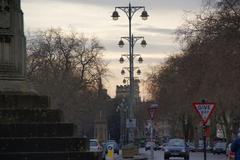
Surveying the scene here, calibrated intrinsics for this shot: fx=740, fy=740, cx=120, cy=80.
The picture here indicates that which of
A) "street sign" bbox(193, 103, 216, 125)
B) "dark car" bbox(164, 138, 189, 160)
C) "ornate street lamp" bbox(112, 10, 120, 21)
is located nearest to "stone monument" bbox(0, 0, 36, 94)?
"street sign" bbox(193, 103, 216, 125)

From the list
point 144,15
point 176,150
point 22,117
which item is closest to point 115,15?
point 144,15

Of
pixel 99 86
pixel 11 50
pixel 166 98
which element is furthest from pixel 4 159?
pixel 166 98

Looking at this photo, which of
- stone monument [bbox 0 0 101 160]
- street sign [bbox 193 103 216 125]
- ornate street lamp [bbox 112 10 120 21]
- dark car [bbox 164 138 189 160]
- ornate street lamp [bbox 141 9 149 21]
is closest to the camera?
stone monument [bbox 0 0 101 160]

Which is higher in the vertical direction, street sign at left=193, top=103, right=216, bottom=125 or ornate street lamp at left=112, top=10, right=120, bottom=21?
ornate street lamp at left=112, top=10, right=120, bottom=21

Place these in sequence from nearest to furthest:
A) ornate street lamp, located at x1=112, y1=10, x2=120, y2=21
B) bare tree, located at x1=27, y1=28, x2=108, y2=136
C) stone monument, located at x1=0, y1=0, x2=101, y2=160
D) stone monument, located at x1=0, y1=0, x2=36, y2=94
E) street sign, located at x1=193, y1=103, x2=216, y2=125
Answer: stone monument, located at x1=0, y1=0, x2=101, y2=160, stone monument, located at x1=0, y1=0, x2=36, y2=94, street sign, located at x1=193, y1=103, x2=216, y2=125, ornate street lamp, located at x1=112, y1=10, x2=120, y2=21, bare tree, located at x1=27, y1=28, x2=108, y2=136

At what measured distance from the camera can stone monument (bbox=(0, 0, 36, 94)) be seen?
71.3ft

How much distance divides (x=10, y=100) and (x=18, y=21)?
2.51 metres

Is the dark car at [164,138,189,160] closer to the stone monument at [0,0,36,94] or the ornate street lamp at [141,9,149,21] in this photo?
the ornate street lamp at [141,9,149,21]

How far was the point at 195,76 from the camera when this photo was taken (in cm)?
7556

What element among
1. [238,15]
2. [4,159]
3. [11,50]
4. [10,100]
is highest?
[238,15]

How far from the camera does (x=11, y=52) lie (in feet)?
71.6

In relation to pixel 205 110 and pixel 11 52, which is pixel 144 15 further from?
pixel 11 52

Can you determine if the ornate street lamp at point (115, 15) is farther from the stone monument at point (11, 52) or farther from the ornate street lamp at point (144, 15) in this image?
the stone monument at point (11, 52)

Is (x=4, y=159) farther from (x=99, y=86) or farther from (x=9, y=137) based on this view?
(x=99, y=86)
